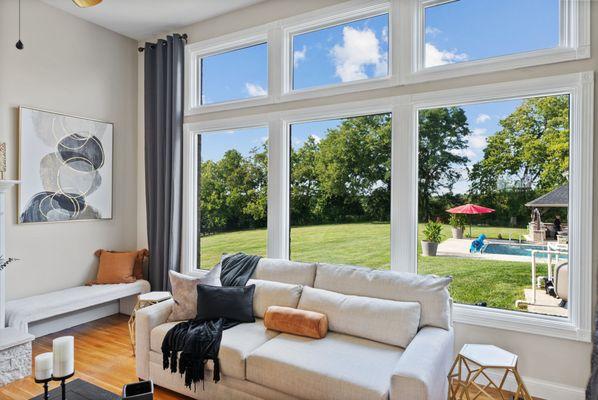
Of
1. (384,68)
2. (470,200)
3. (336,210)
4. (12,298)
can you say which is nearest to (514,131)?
(470,200)

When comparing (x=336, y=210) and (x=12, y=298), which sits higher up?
(x=336, y=210)

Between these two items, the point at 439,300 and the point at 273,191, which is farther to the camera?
the point at 273,191

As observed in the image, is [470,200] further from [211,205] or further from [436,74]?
[211,205]

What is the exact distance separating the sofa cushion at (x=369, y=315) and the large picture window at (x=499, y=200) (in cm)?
74

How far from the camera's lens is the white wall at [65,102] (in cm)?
338

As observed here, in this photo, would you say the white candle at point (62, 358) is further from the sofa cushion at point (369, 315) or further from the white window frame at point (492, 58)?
the white window frame at point (492, 58)

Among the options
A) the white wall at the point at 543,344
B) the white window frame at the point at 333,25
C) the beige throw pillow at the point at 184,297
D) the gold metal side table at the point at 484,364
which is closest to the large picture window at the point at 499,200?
the white wall at the point at 543,344

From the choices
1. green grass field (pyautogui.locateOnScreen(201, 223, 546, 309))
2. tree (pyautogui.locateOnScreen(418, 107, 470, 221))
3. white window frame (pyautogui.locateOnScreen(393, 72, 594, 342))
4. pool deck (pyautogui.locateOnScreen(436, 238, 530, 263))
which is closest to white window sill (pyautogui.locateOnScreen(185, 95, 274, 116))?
green grass field (pyautogui.locateOnScreen(201, 223, 546, 309))

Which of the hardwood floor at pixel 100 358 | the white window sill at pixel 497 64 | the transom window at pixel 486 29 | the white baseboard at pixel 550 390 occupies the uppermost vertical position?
the transom window at pixel 486 29

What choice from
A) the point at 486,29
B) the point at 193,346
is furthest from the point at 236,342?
the point at 486,29

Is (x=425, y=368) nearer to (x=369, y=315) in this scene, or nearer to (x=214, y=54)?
(x=369, y=315)

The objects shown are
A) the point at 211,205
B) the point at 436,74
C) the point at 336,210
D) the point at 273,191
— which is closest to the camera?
the point at 436,74

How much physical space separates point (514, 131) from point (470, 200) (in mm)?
591

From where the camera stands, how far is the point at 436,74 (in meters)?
2.81
